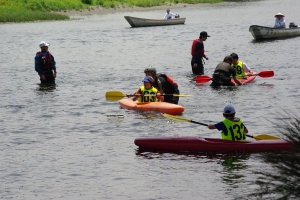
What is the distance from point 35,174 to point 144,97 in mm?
6614

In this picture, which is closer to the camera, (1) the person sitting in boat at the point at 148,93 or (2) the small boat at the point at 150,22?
(1) the person sitting in boat at the point at 148,93

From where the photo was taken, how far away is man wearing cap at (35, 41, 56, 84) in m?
24.6

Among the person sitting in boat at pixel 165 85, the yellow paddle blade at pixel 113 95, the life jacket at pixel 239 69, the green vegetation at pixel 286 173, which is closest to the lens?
the green vegetation at pixel 286 173

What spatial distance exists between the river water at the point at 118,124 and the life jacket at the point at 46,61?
41.3 inches

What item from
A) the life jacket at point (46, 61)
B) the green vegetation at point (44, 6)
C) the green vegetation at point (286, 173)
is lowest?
the green vegetation at point (44, 6)

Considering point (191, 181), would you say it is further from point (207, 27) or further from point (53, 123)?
point (207, 27)

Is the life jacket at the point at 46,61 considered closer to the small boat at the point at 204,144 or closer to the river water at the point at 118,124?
the river water at the point at 118,124

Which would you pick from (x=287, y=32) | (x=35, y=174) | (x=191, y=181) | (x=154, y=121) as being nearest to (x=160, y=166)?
(x=191, y=181)

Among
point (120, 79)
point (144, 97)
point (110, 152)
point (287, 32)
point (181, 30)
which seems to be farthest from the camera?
point (181, 30)

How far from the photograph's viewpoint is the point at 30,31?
2376 inches

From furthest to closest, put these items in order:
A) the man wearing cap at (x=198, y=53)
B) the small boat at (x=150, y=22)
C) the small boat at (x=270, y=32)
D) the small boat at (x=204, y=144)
A: 1. the small boat at (x=150, y=22)
2. the small boat at (x=270, y=32)
3. the man wearing cap at (x=198, y=53)
4. the small boat at (x=204, y=144)

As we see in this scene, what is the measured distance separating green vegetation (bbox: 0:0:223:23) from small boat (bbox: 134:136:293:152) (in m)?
57.6

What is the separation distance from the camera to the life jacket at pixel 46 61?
24641 mm

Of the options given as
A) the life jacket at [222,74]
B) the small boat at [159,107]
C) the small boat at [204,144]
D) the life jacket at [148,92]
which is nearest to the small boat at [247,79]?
the life jacket at [222,74]
